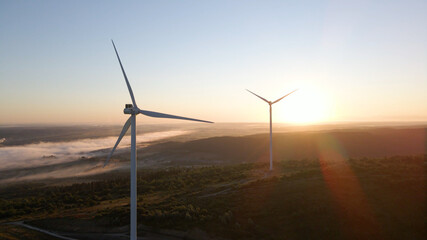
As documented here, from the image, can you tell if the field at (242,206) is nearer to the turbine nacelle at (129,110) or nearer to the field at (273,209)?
the field at (273,209)

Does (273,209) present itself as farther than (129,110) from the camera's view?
Yes

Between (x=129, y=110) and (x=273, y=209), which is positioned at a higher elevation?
(x=129, y=110)

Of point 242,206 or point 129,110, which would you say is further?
point 242,206

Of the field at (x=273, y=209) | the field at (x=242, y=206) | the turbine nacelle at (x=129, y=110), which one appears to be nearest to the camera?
the turbine nacelle at (x=129, y=110)

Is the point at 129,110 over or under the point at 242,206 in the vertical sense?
over

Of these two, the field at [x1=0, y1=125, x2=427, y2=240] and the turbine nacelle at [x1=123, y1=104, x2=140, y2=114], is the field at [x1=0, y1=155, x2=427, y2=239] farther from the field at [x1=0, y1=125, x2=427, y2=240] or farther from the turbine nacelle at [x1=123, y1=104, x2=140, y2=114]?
the turbine nacelle at [x1=123, y1=104, x2=140, y2=114]

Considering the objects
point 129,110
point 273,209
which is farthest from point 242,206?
point 129,110

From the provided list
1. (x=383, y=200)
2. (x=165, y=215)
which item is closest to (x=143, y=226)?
(x=165, y=215)


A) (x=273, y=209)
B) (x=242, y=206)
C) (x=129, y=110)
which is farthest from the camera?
(x=242, y=206)

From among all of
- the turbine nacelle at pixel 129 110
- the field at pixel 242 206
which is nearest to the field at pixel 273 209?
the field at pixel 242 206

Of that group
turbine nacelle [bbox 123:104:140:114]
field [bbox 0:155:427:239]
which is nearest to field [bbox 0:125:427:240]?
field [bbox 0:155:427:239]

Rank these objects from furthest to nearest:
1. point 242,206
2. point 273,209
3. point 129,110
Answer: point 242,206, point 273,209, point 129,110

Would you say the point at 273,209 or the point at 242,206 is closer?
the point at 273,209

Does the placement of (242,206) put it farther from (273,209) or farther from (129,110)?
(129,110)
